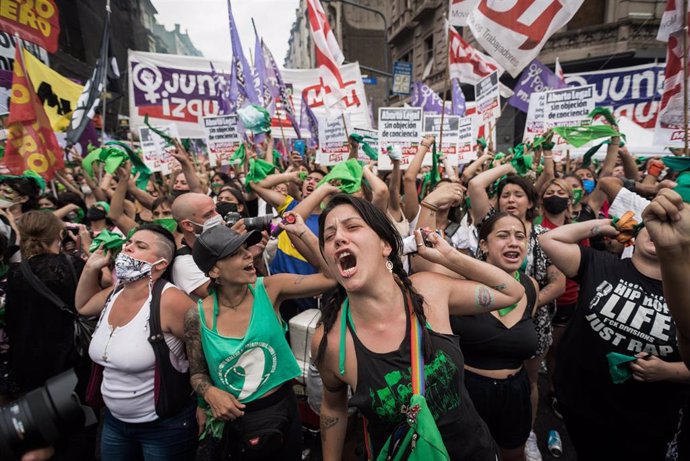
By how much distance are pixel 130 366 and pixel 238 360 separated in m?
0.64

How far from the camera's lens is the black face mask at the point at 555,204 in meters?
3.87

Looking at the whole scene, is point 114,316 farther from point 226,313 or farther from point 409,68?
point 409,68

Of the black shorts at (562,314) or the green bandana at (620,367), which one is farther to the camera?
the black shorts at (562,314)

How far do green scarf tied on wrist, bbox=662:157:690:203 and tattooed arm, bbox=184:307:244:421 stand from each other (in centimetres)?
226

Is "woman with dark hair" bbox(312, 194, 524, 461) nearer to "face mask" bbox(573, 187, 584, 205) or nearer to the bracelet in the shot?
the bracelet

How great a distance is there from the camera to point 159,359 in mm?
2115

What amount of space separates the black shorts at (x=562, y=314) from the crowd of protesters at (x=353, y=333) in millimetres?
1139

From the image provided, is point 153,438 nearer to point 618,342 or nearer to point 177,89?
point 618,342

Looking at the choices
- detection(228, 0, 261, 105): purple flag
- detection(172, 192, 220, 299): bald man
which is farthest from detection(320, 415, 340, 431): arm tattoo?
detection(228, 0, 261, 105): purple flag

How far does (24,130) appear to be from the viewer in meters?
4.81

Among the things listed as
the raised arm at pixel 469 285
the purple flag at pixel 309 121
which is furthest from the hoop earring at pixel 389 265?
the purple flag at pixel 309 121

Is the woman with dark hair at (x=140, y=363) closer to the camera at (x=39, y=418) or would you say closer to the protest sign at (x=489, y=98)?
the camera at (x=39, y=418)

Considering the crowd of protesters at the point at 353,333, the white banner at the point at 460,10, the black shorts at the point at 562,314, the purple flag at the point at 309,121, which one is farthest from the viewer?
the purple flag at the point at 309,121

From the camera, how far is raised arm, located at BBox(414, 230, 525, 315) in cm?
185
